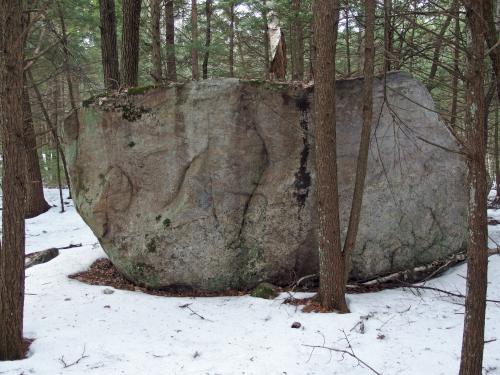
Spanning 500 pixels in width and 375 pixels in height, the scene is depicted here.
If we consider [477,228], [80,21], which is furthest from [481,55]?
[80,21]

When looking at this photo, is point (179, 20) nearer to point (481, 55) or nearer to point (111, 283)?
point (111, 283)

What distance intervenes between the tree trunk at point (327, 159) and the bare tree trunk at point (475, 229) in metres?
2.35

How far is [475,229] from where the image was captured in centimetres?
305

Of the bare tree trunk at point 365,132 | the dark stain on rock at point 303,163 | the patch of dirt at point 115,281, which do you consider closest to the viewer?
the bare tree trunk at point 365,132

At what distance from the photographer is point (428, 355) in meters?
4.35

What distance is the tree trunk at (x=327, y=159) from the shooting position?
5.29 m

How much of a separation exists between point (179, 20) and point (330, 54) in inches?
491

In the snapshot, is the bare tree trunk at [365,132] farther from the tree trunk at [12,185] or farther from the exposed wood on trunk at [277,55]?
the tree trunk at [12,185]

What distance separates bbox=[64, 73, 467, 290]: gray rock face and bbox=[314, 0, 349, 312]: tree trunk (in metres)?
1.06

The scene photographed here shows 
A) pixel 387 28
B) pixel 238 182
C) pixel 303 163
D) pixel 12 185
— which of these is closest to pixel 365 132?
pixel 303 163

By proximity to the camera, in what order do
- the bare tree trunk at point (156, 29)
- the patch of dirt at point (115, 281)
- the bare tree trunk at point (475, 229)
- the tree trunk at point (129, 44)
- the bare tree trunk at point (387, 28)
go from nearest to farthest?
1. the bare tree trunk at point (475, 229)
2. the bare tree trunk at point (387, 28)
3. the patch of dirt at point (115, 281)
4. the bare tree trunk at point (156, 29)
5. the tree trunk at point (129, 44)

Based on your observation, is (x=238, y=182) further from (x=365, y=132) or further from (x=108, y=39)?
(x=108, y=39)

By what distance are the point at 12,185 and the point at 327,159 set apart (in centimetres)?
346

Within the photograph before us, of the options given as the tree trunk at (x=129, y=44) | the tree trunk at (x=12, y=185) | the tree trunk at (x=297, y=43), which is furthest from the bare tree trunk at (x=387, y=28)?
the tree trunk at (x=129, y=44)
